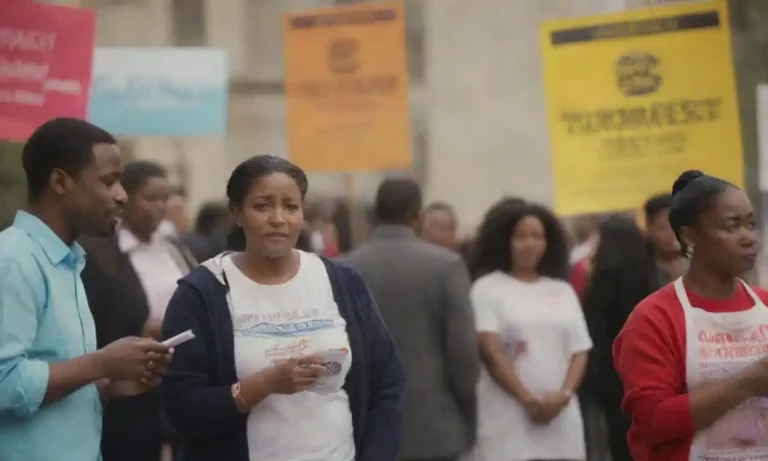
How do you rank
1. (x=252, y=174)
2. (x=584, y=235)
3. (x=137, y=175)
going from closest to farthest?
(x=252, y=174), (x=137, y=175), (x=584, y=235)

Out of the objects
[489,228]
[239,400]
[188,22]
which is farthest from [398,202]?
[188,22]

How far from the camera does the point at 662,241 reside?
18.8 feet

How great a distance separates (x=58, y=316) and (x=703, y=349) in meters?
1.65

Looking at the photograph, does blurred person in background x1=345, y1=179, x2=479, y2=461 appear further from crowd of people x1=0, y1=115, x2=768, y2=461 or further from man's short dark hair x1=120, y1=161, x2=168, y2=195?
crowd of people x1=0, y1=115, x2=768, y2=461

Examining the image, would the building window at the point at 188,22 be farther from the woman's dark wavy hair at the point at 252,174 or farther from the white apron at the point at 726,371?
the white apron at the point at 726,371

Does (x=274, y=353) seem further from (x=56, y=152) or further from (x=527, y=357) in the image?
(x=527, y=357)

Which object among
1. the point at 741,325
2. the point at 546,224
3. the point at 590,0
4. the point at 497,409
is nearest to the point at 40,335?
the point at 741,325

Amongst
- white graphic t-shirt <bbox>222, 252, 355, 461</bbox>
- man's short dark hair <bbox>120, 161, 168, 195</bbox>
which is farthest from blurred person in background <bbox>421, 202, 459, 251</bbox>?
white graphic t-shirt <bbox>222, 252, 355, 461</bbox>

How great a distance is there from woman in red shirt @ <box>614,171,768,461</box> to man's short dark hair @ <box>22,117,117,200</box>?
59.4 inches

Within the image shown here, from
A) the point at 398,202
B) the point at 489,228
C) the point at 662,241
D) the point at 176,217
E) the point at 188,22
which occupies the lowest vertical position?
the point at 662,241

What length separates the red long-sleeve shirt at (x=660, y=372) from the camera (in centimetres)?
315

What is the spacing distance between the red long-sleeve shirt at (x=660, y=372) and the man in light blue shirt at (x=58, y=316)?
1217mm

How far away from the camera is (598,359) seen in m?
5.74

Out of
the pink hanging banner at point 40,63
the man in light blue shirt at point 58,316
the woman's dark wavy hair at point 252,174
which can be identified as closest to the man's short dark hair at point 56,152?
the man in light blue shirt at point 58,316
